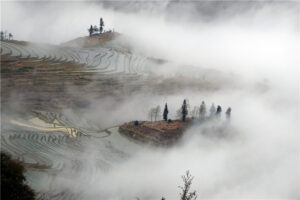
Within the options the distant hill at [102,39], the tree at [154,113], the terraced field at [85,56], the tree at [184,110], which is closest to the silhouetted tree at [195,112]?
the tree at [184,110]

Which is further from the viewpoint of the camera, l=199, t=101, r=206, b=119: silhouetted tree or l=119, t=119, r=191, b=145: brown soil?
l=199, t=101, r=206, b=119: silhouetted tree

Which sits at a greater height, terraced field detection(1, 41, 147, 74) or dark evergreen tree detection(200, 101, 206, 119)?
terraced field detection(1, 41, 147, 74)

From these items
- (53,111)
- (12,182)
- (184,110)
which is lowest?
(184,110)

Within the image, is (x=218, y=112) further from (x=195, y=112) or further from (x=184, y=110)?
(x=184, y=110)

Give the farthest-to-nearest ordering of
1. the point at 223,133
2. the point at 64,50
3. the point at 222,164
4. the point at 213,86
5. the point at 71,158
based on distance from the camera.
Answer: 1. the point at 213,86
2. the point at 223,133
3. the point at 222,164
4. the point at 64,50
5. the point at 71,158

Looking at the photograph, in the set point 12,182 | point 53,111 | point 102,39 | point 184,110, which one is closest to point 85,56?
point 53,111

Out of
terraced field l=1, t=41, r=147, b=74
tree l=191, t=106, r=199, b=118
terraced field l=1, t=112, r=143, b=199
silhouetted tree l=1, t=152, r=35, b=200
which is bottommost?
terraced field l=1, t=112, r=143, b=199

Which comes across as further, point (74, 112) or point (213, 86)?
point (213, 86)

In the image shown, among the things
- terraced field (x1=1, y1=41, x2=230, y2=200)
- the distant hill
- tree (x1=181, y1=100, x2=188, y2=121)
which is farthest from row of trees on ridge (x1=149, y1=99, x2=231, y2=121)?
the distant hill

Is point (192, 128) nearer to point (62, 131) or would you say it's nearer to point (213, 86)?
point (213, 86)

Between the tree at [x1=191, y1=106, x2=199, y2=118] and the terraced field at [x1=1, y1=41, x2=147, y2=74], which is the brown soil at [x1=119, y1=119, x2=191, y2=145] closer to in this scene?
the tree at [x1=191, y1=106, x2=199, y2=118]

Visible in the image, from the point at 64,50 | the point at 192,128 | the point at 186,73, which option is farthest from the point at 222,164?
the point at 64,50
